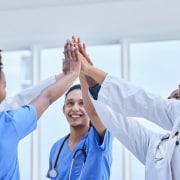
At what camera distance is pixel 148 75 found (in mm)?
3287

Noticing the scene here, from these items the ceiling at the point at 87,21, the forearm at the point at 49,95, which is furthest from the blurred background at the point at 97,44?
the forearm at the point at 49,95

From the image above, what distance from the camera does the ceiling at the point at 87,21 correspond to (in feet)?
10.4

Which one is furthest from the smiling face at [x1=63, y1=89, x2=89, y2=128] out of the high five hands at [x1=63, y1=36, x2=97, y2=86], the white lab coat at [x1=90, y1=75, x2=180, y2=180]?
the white lab coat at [x1=90, y1=75, x2=180, y2=180]

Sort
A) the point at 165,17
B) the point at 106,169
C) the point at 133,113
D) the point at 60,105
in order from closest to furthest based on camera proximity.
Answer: the point at 133,113
the point at 106,169
the point at 165,17
the point at 60,105

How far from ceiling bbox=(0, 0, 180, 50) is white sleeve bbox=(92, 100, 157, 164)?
1.45 metres

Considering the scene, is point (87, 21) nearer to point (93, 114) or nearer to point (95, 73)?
point (93, 114)

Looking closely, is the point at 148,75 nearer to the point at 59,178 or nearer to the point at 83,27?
the point at 83,27

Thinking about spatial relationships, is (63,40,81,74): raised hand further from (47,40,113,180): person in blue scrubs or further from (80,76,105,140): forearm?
(80,76,105,140): forearm

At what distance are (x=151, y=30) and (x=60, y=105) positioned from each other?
99cm

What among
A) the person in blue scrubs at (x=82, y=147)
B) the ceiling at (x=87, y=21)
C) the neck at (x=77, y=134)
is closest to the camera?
the person in blue scrubs at (x=82, y=147)

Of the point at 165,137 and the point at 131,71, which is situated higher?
the point at 131,71

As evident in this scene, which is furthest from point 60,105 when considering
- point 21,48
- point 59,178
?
point 59,178

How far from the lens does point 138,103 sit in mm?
1660

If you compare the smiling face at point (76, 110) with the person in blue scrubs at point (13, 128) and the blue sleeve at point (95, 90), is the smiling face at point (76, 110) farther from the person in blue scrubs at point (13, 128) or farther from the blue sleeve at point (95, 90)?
the person in blue scrubs at point (13, 128)
